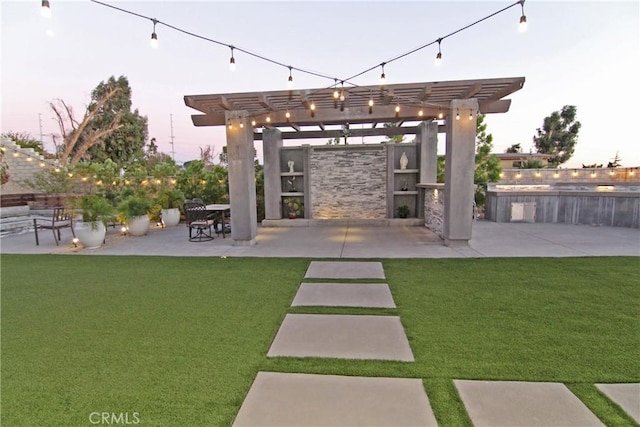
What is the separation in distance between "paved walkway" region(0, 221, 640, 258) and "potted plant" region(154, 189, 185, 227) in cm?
85

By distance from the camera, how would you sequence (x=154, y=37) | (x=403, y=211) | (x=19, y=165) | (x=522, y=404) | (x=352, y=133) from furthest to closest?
1. (x=19, y=165)
2. (x=352, y=133)
3. (x=403, y=211)
4. (x=154, y=37)
5. (x=522, y=404)

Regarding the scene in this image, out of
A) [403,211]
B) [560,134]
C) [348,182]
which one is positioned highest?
[560,134]

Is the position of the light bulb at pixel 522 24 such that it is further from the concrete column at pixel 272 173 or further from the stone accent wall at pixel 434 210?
the concrete column at pixel 272 173

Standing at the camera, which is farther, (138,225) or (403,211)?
(403,211)

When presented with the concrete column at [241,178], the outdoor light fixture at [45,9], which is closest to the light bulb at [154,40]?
the outdoor light fixture at [45,9]

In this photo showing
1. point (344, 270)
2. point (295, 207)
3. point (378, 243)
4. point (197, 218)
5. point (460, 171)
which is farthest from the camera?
point (295, 207)

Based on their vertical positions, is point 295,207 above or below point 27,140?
below

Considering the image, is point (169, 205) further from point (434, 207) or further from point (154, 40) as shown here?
point (434, 207)

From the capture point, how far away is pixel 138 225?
7.81 meters

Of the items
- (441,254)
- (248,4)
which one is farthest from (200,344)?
(248,4)

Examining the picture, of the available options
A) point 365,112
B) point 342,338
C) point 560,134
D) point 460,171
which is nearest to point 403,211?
point 460,171

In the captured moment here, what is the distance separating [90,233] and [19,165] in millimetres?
11716

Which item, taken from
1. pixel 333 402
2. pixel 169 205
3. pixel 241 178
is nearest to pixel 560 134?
pixel 241 178

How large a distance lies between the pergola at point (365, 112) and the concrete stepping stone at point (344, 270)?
2218 millimetres
